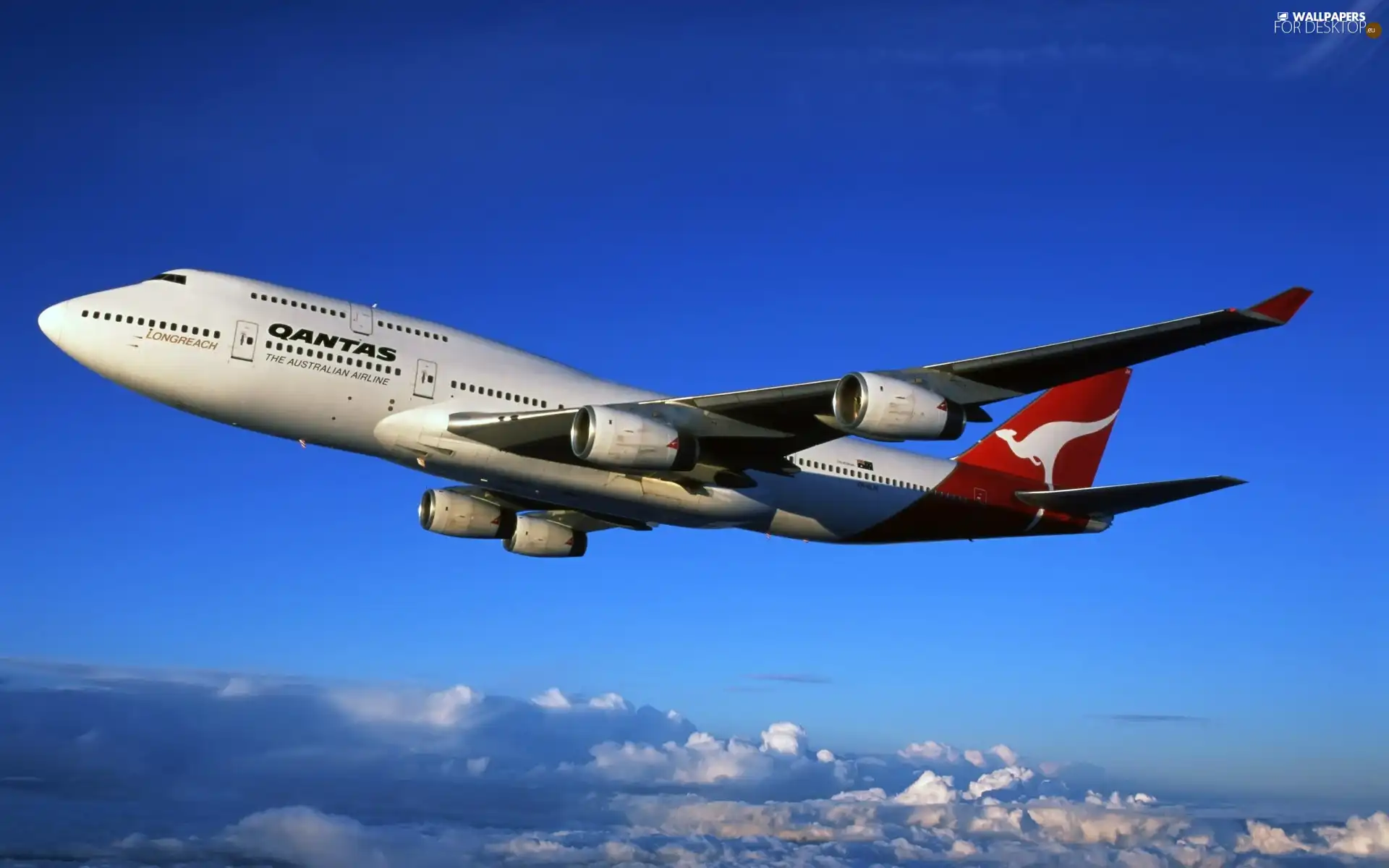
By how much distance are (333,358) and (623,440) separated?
29.0 ft

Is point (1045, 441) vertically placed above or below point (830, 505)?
above

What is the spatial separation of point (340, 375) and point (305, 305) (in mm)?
2407

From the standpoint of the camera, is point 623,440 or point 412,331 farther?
point 412,331

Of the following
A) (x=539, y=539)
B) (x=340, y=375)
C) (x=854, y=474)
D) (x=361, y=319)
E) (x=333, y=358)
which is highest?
(x=361, y=319)

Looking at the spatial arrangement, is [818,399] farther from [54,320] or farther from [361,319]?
[54,320]

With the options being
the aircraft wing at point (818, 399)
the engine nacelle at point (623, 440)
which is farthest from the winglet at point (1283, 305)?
the engine nacelle at point (623, 440)

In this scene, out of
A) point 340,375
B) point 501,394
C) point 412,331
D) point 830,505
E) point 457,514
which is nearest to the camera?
point 340,375

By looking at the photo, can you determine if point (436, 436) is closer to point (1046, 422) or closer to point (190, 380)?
point (190, 380)

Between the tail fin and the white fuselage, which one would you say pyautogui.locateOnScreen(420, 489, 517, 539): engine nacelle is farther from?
the tail fin

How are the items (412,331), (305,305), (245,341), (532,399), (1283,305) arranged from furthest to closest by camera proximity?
(532,399)
(412,331)
(305,305)
(245,341)
(1283,305)

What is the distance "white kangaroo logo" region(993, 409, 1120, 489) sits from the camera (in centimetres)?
4828

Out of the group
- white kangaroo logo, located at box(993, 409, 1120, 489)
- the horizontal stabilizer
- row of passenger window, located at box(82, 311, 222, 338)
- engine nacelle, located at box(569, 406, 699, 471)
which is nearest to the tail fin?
white kangaroo logo, located at box(993, 409, 1120, 489)

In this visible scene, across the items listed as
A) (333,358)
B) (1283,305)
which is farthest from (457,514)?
(1283,305)

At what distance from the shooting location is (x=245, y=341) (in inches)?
1339
